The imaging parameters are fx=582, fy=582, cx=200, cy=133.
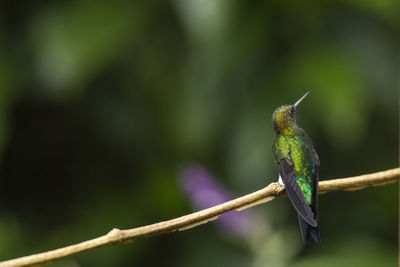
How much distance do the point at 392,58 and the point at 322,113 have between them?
0.15 meters

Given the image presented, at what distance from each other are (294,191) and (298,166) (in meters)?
0.02

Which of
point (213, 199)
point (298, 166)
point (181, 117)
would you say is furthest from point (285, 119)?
point (181, 117)

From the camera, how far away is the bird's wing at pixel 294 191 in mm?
149

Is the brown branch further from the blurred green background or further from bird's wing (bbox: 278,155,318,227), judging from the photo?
the blurred green background

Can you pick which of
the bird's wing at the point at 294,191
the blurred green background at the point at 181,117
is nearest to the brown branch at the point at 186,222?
the bird's wing at the point at 294,191

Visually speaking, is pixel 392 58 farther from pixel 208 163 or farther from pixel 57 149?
pixel 57 149

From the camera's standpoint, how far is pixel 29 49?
1.04 metres

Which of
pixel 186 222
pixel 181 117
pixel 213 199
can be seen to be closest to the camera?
pixel 186 222

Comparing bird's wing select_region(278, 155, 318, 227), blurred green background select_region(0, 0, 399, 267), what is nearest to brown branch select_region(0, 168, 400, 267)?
bird's wing select_region(278, 155, 318, 227)

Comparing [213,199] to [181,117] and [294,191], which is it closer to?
[294,191]

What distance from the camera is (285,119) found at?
0.18m

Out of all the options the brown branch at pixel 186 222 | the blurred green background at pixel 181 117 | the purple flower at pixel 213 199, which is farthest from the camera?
the blurred green background at pixel 181 117

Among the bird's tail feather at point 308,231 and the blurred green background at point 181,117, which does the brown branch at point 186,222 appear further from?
the blurred green background at point 181,117

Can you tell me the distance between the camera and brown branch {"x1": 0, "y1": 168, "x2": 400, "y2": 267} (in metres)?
0.14
